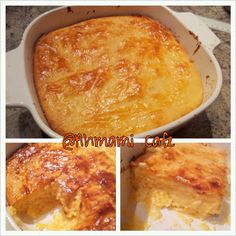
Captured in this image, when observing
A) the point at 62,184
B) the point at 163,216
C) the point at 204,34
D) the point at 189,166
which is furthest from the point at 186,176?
the point at 204,34

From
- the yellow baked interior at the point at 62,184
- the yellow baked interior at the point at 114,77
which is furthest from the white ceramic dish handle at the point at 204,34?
the yellow baked interior at the point at 62,184

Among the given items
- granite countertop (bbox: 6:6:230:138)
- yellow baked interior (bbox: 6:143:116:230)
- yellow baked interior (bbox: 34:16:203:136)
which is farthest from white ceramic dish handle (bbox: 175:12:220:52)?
yellow baked interior (bbox: 6:143:116:230)

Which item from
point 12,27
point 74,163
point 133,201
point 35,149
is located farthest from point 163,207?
point 12,27

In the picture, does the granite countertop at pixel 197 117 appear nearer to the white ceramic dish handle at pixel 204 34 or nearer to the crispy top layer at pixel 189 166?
the crispy top layer at pixel 189 166

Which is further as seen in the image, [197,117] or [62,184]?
[197,117]

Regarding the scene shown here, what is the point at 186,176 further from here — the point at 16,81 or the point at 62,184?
the point at 16,81

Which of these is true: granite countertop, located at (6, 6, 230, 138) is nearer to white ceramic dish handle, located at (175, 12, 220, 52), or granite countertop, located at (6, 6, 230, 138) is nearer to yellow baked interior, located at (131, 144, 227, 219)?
yellow baked interior, located at (131, 144, 227, 219)
